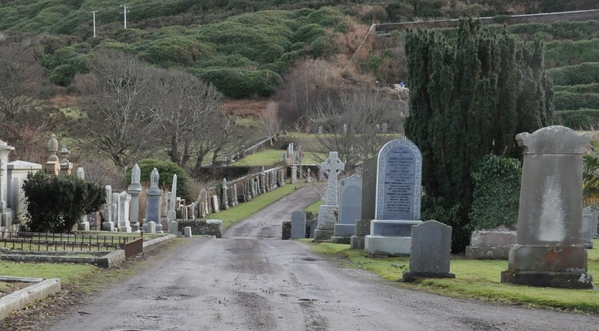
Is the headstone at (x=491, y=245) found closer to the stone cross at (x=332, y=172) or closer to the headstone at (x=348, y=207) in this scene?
the headstone at (x=348, y=207)

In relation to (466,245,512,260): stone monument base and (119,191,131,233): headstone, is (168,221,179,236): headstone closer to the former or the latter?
(119,191,131,233): headstone

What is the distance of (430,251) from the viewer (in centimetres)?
1540

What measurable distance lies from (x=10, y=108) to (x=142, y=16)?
4192 inches

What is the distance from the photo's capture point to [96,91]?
6438 centimetres

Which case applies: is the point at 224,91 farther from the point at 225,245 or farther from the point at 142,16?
the point at 225,245

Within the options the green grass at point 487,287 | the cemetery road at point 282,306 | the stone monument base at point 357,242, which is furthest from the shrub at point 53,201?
the green grass at point 487,287

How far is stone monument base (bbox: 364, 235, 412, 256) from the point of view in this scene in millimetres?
21547

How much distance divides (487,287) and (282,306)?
370cm

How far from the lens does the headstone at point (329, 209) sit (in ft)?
99.0

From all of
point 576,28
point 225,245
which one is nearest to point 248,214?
point 225,245

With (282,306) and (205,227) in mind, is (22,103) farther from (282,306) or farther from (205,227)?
(282,306)

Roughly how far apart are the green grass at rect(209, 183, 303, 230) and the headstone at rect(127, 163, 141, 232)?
8906 mm

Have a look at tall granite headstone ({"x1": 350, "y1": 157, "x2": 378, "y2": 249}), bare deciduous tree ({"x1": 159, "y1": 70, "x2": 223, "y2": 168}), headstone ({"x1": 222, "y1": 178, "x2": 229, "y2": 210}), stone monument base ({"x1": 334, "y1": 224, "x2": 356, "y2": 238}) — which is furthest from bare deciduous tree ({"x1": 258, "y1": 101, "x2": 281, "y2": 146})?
tall granite headstone ({"x1": 350, "y1": 157, "x2": 378, "y2": 249})

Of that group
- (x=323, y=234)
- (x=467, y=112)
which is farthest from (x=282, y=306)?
(x=323, y=234)
